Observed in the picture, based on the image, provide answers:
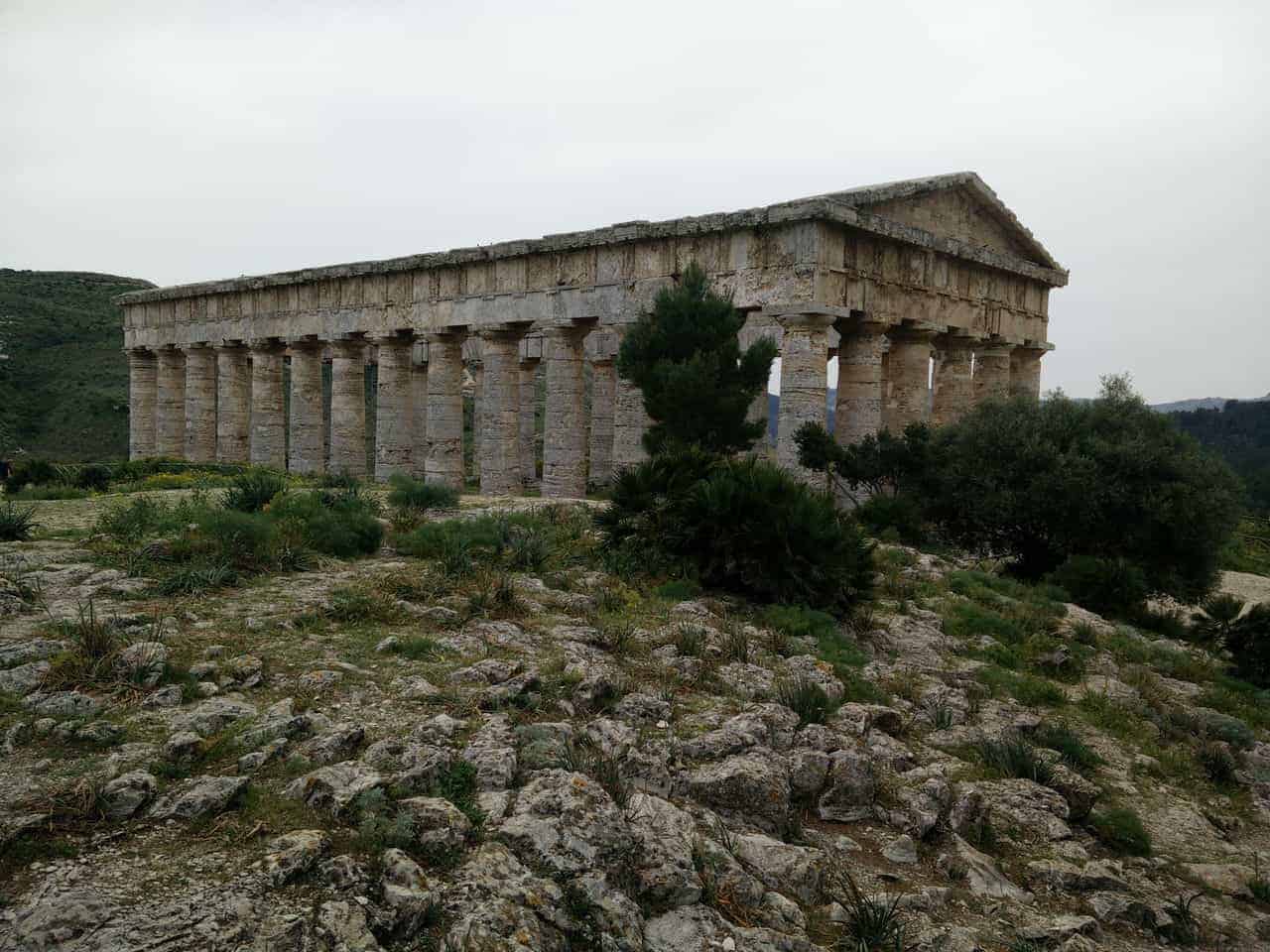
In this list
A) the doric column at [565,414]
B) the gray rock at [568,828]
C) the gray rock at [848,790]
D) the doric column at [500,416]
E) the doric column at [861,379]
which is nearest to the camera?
the gray rock at [568,828]

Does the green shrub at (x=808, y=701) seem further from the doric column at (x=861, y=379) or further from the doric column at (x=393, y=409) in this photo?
the doric column at (x=393, y=409)

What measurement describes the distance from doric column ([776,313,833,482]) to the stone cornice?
2.17 m

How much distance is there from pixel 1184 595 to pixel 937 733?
10.5m

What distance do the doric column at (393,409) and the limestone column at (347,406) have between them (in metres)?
0.89

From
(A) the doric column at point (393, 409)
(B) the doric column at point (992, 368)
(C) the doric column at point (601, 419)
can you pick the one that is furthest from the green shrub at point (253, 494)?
(B) the doric column at point (992, 368)

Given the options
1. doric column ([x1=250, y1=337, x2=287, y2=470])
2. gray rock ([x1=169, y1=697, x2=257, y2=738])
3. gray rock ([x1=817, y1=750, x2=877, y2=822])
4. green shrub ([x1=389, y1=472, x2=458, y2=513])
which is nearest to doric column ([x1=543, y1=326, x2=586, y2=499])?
green shrub ([x1=389, y1=472, x2=458, y2=513])

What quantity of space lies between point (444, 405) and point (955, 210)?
1469 cm

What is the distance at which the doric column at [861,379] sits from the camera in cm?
2112

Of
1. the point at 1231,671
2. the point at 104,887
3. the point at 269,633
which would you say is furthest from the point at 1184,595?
the point at 104,887

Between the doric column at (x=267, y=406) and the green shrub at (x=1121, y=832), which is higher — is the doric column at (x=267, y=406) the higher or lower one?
the higher one

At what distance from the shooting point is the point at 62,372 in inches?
2120

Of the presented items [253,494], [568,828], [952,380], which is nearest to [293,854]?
[568,828]

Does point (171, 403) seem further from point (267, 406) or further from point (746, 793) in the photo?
point (746, 793)

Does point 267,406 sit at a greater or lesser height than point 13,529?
greater
